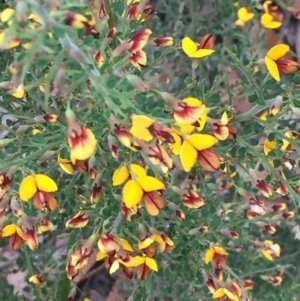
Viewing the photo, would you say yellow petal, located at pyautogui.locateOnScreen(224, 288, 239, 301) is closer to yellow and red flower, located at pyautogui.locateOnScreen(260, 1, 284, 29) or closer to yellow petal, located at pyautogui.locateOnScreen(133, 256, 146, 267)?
yellow petal, located at pyautogui.locateOnScreen(133, 256, 146, 267)

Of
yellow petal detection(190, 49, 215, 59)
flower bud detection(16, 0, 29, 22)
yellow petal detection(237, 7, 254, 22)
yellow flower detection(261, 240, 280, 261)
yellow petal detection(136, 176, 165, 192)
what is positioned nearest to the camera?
flower bud detection(16, 0, 29, 22)

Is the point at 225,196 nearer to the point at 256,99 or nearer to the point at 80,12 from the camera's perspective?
the point at 256,99

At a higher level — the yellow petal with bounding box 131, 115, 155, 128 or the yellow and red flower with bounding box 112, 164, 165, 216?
the yellow petal with bounding box 131, 115, 155, 128

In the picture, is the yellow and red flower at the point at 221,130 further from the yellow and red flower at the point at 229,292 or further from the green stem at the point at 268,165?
the yellow and red flower at the point at 229,292

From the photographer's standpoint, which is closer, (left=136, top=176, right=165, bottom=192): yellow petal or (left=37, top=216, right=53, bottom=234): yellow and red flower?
(left=136, top=176, right=165, bottom=192): yellow petal

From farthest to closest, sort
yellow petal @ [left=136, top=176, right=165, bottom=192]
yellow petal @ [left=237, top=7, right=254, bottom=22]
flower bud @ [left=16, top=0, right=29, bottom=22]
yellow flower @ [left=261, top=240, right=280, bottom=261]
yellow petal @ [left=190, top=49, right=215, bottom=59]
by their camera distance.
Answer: yellow petal @ [left=237, top=7, right=254, bottom=22] < yellow flower @ [left=261, top=240, right=280, bottom=261] < yellow petal @ [left=190, top=49, right=215, bottom=59] < yellow petal @ [left=136, top=176, right=165, bottom=192] < flower bud @ [left=16, top=0, right=29, bottom=22]

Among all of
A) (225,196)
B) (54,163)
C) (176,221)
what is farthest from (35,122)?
(225,196)

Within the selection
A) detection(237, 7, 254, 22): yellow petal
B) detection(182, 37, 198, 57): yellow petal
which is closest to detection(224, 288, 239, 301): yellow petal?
detection(182, 37, 198, 57): yellow petal
